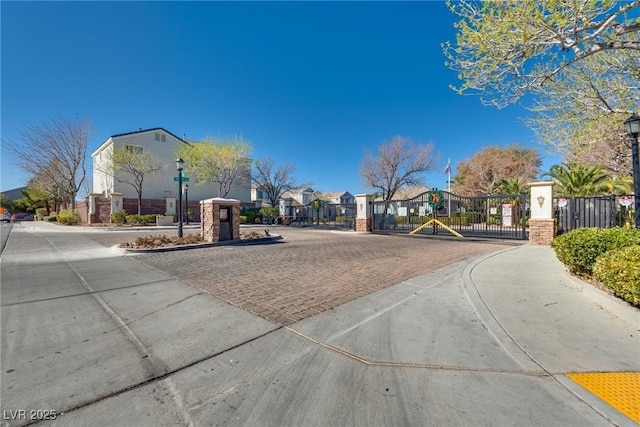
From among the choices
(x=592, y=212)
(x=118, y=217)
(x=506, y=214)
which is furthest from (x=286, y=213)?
(x=592, y=212)

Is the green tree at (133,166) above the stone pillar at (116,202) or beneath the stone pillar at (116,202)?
above

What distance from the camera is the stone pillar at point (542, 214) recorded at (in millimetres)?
11234

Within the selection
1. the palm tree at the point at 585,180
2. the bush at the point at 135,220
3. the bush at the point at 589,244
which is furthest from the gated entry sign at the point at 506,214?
the bush at the point at 135,220

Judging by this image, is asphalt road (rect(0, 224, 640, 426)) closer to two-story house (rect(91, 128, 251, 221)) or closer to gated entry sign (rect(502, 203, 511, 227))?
gated entry sign (rect(502, 203, 511, 227))

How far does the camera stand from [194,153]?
29.8 metres

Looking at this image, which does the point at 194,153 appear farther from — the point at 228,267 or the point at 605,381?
the point at 605,381

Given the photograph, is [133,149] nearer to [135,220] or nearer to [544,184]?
[135,220]

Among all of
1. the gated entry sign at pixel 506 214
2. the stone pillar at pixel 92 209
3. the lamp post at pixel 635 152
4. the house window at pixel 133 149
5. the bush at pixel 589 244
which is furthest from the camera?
the house window at pixel 133 149

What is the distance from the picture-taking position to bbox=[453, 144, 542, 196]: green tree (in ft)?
115

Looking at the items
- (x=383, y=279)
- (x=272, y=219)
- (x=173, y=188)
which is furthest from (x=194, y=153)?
(x=383, y=279)

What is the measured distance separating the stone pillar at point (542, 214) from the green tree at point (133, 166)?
1214 inches

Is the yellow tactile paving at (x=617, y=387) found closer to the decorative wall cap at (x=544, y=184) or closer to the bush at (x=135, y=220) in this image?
the decorative wall cap at (x=544, y=184)

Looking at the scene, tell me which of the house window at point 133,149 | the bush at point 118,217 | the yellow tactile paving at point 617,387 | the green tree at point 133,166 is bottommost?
the yellow tactile paving at point 617,387

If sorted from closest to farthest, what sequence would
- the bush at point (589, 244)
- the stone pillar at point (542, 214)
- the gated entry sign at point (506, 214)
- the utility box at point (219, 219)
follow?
the bush at point (589, 244) < the stone pillar at point (542, 214) < the utility box at point (219, 219) < the gated entry sign at point (506, 214)
